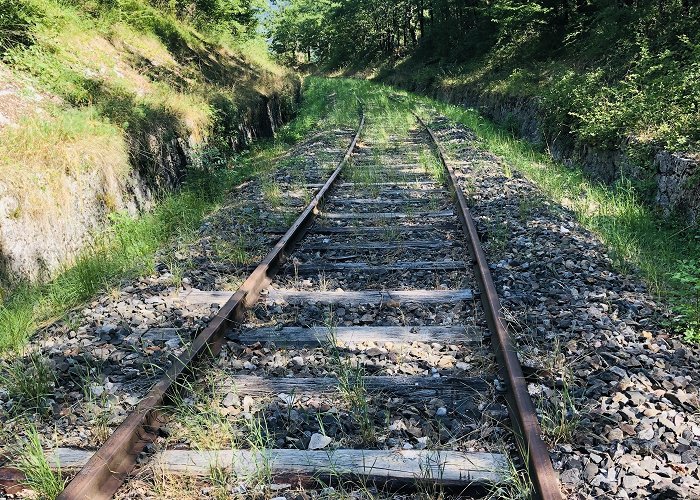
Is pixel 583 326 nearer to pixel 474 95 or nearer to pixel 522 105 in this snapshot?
pixel 522 105

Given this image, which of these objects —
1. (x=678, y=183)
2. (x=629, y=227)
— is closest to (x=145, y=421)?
(x=629, y=227)

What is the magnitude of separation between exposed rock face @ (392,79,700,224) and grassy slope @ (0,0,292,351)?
5574 mm

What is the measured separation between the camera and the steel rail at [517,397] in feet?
6.73

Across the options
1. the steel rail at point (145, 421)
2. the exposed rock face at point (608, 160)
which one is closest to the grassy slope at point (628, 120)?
the exposed rock face at point (608, 160)

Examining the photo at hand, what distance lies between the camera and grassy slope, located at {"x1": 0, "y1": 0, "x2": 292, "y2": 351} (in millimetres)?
4672

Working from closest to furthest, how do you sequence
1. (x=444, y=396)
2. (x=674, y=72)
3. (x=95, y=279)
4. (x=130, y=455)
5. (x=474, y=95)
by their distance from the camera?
(x=130, y=455) → (x=444, y=396) → (x=95, y=279) → (x=674, y=72) → (x=474, y=95)

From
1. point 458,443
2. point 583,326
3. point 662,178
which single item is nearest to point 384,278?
point 583,326

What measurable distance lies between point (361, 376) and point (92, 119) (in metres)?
5.70

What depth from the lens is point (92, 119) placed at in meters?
6.76

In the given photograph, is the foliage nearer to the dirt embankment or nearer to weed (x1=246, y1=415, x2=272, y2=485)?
weed (x1=246, y1=415, x2=272, y2=485)

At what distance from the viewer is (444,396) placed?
2.86 metres

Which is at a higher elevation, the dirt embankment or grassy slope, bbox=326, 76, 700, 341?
the dirt embankment

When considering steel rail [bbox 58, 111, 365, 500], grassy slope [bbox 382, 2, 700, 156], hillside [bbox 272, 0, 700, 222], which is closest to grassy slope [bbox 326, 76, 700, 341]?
hillside [bbox 272, 0, 700, 222]

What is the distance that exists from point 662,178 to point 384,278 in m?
4.19
